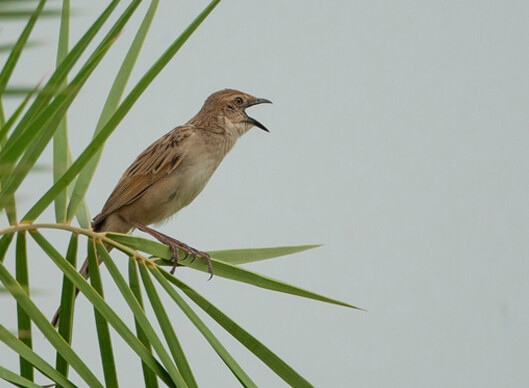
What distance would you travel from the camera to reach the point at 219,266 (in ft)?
8.57

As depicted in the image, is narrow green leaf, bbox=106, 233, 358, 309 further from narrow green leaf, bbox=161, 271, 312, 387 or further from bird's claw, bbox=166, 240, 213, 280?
bird's claw, bbox=166, 240, 213, 280

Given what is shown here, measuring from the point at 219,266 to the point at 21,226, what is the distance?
2.24ft

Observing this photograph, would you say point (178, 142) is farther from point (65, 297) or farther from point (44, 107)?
point (44, 107)

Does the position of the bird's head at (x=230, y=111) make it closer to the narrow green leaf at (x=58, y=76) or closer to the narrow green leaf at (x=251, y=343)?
the narrow green leaf at (x=251, y=343)

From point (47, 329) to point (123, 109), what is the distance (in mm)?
732

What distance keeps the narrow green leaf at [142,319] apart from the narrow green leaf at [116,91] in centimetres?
35

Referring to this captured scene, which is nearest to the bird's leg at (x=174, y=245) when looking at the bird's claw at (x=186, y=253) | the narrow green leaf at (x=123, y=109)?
the bird's claw at (x=186, y=253)

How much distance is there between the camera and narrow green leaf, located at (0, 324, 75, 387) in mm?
2133

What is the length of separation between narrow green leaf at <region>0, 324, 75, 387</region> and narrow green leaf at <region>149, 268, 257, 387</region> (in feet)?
1.46

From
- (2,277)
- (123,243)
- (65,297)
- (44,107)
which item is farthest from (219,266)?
(44,107)

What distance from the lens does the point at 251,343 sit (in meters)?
2.52

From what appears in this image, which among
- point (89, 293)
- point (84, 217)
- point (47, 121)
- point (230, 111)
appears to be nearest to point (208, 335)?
point (89, 293)

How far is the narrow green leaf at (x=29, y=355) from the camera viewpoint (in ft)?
7.00

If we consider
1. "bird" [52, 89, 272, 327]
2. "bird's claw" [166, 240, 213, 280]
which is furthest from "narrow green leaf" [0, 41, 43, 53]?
"bird" [52, 89, 272, 327]
